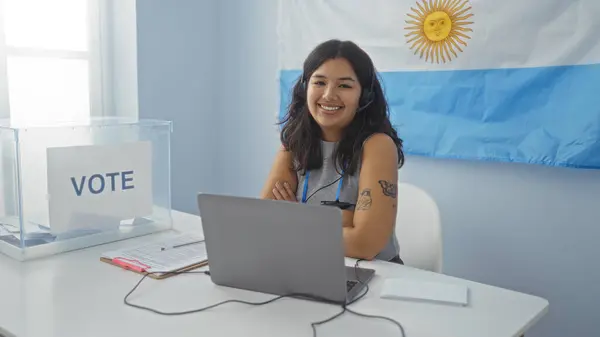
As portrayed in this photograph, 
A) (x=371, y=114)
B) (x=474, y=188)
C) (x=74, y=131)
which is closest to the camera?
(x=74, y=131)

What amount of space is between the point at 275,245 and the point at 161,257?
16.0 inches

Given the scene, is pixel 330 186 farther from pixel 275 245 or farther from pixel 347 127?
pixel 275 245

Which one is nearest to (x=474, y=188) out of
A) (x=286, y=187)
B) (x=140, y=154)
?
(x=286, y=187)

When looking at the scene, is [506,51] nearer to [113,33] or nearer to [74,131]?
[74,131]

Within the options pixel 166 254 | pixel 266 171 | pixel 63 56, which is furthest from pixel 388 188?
pixel 63 56

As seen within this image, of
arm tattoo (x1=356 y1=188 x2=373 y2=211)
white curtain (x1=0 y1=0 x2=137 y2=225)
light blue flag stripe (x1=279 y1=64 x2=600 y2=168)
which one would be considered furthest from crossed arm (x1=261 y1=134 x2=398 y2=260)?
white curtain (x1=0 y1=0 x2=137 y2=225)

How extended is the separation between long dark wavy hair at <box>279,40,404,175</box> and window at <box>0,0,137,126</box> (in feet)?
3.57

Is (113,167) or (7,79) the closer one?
(113,167)

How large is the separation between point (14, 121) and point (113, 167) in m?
0.32

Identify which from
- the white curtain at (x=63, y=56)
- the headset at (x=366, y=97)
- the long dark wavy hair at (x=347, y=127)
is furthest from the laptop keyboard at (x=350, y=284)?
the white curtain at (x=63, y=56)

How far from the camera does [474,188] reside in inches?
76.7

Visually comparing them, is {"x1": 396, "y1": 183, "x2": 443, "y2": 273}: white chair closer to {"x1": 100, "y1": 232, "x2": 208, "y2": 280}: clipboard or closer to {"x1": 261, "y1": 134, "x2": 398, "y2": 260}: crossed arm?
{"x1": 261, "y1": 134, "x2": 398, "y2": 260}: crossed arm

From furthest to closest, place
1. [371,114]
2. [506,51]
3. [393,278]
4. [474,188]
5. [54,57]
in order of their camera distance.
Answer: [54,57] → [474,188] → [506,51] → [371,114] → [393,278]

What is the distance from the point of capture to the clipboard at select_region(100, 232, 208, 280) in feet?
4.00
